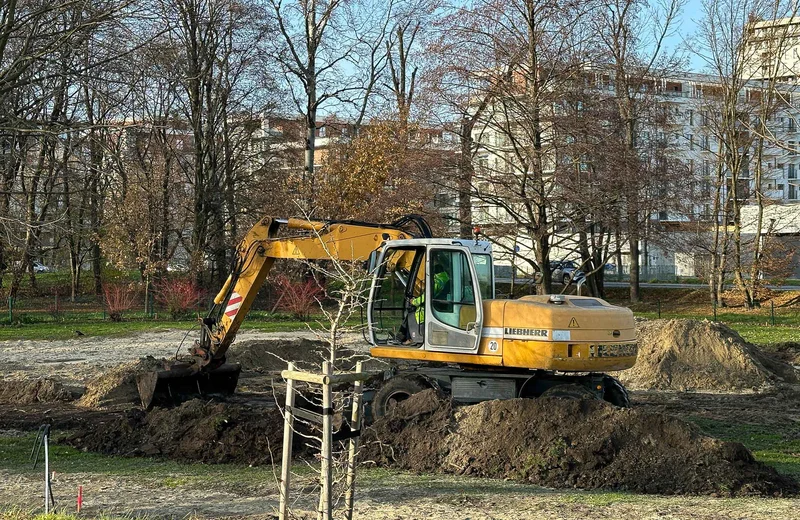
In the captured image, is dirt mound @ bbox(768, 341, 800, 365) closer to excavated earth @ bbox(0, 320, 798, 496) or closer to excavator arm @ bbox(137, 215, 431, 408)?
excavator arm @ bbox(137, 215, 431, 408)

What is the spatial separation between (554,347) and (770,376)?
10143 millimetres

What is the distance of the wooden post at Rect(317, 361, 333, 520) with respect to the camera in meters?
5.91

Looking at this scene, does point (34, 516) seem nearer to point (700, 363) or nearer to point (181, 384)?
point (181, 384)

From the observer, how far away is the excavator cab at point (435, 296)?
1211 cm

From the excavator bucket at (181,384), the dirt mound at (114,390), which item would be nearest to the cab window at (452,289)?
the excavator bucket at (181,384)

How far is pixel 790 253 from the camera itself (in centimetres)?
4238

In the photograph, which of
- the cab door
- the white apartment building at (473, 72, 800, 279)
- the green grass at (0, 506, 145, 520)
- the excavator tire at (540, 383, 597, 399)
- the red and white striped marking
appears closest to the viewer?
the green grass at (0, 506, 145, 520)

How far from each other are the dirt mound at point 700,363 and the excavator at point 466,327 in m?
6.85

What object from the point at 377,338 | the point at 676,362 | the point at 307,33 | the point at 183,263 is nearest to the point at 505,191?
the point at 676,362

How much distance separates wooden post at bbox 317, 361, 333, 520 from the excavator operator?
631 centimetres

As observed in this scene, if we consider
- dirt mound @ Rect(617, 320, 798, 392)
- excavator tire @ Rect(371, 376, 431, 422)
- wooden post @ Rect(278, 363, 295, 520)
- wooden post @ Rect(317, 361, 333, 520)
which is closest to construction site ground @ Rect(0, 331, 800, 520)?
wooden post @ Rect(278, 363, 295, 520)

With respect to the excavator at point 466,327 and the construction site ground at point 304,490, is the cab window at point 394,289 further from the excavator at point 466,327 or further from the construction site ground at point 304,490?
the construction site ground at point 304,490

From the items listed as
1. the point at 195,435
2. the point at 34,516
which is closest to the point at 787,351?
the point at 195,435

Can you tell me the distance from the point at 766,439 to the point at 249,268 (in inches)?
309
